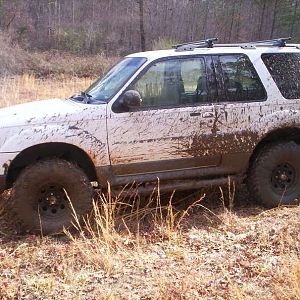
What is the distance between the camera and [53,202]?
16.8 feet

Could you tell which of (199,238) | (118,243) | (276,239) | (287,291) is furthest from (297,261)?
(118,243)

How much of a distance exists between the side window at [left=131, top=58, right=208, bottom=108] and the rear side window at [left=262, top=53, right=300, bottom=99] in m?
0.88

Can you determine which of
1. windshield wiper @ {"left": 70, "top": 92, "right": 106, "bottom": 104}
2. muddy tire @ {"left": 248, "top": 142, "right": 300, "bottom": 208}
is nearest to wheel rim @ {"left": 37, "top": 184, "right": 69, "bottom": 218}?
windshield wiper @ {"left": 70, "top": 92, "right": 106, "bottom": 104}

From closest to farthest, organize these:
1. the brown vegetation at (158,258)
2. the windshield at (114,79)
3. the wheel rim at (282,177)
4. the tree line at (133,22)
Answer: the brown vegetation at (158,258), the windshield at (114,79), the wheel rim at (282,177), the tree line at (133,22)

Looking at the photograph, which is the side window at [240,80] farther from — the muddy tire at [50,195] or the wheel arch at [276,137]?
the muddy tire at [50,195]

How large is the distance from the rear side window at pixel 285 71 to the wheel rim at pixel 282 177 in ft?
2.77

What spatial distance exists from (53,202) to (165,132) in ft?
4.60

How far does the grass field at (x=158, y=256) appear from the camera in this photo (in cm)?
375

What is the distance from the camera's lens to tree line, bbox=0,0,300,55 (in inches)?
1428

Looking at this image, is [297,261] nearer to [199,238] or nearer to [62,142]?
[199,238]

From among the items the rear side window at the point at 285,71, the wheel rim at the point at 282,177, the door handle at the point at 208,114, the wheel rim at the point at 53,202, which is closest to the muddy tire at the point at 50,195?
the wheel rim at the point at 53,202

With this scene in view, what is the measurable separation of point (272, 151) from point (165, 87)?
58.5 inches

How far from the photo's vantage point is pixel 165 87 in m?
5.40

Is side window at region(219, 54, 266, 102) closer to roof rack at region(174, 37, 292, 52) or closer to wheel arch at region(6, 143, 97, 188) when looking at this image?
roof rack at region(174, 37, 292, 52)
